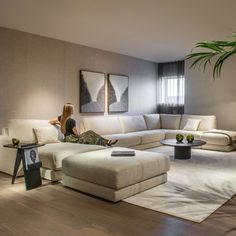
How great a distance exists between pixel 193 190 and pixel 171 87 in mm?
5293

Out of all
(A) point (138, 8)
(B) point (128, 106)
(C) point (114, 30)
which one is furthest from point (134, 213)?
(B) point (128, 106)

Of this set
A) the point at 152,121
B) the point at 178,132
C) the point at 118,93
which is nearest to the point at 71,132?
the point at 118,93

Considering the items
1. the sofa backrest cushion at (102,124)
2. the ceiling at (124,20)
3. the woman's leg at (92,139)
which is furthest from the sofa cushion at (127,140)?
the ceiling at (124,20)

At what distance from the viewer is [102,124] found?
6062 mm

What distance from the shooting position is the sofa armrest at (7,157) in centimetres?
395

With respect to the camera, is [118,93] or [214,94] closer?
A: [118,93]

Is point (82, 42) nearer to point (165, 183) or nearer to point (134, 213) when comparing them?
point (165, 183)

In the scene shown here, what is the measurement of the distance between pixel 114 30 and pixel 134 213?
11.0 feet

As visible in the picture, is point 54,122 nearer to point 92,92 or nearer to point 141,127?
point 92,92

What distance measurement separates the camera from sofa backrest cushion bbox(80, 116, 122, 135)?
5.77m

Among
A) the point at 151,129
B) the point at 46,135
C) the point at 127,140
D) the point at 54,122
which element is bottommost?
the point at 127,140

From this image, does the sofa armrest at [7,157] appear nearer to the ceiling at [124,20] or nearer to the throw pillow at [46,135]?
the throw pillow at [46,135]

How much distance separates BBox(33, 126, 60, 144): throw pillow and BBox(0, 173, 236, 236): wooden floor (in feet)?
4.32

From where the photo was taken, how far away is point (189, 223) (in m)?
2.43
